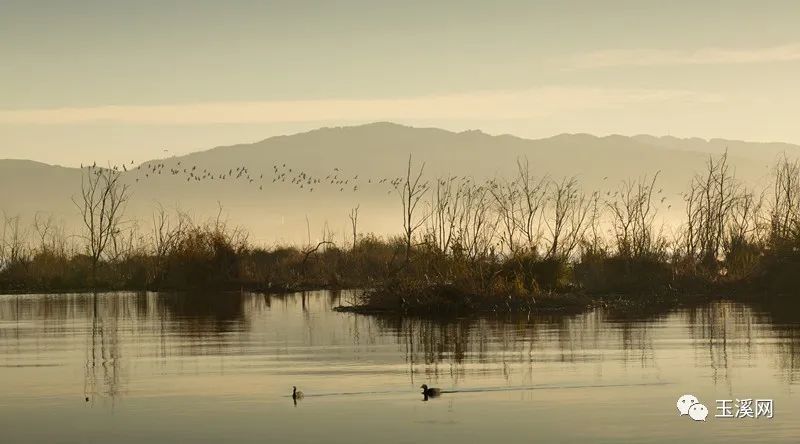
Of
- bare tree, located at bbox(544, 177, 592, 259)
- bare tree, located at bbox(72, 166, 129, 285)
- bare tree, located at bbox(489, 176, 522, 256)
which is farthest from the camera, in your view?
bare tree, located at bbox(72, 166, 129, 285)

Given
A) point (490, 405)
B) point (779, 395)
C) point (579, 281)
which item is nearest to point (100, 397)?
point (490, 405)

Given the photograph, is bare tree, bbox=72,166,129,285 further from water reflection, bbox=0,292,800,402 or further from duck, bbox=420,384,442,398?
duck, bbox=420,384,442,398

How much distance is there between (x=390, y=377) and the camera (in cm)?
2064

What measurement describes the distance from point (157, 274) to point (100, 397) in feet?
105

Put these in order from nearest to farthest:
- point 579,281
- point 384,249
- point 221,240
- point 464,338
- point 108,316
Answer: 1. point 464,338
2. point 108,316
3. point 579,281
4. point 221,240
5. point 384,249

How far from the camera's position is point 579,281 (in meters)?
43.1

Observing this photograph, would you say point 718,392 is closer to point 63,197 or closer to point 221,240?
point 221,240

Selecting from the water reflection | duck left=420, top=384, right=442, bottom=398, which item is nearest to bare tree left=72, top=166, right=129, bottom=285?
the water reflection

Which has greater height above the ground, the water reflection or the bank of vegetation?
the bank of vegetation

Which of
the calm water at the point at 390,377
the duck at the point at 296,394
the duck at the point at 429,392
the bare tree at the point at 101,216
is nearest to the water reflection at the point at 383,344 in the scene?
the calm water at the point at 390,377

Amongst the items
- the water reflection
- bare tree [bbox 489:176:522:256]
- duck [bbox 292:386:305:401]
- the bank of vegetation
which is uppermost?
bare tree [bbox 489:176:522:256]

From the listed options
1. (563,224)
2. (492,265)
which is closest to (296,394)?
(492,265)

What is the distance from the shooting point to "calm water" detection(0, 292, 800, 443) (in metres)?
15.8

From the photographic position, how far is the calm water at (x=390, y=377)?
15750mm
